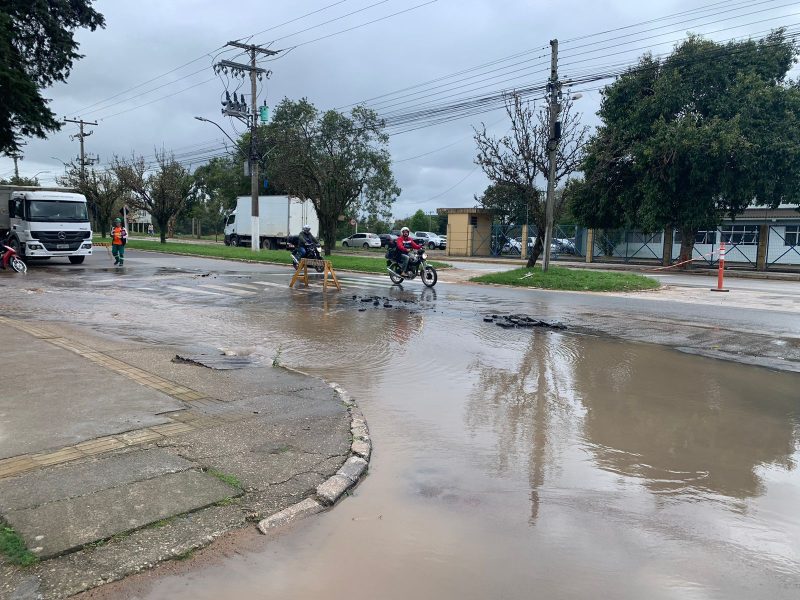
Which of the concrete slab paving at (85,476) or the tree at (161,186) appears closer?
the concrete slab paving at (85,476)

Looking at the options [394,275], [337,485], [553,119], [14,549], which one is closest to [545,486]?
[337,485]

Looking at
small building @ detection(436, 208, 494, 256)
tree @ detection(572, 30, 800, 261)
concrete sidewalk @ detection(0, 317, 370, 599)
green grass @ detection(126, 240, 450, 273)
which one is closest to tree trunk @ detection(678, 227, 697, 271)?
tree @ detection(572, 30, 800, 261)

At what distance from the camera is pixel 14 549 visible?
3064 millimetres

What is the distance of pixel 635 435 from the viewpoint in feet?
17.6

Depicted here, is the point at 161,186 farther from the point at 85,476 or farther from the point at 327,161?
the point at 85,476

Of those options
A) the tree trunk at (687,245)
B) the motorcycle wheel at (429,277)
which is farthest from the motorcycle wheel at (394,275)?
the tree trunk at (687,245)

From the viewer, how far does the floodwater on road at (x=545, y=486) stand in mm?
3119

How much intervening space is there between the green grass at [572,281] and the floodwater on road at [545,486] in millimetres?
10311

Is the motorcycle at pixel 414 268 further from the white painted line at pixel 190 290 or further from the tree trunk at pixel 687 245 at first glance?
the tree trunk at pixel 687 245

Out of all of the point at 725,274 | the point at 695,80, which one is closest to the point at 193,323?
the point at 725,274

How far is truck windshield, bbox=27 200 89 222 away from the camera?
22.6 m

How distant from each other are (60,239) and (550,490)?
2366 centimetres

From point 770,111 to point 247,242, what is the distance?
34.4 metres

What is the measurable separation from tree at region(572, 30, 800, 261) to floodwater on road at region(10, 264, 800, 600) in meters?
20.2
